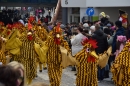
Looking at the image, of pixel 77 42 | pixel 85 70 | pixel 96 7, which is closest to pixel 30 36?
pixel 77 42

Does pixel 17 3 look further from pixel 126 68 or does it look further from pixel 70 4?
pixel 126 68

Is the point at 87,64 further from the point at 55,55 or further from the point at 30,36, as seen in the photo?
the point at 30,36

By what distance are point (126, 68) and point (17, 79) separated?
167 inches

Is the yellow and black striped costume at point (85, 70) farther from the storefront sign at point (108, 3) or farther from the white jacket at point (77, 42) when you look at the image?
the storefront sign at point (108, 3)

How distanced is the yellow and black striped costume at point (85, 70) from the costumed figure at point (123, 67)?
637 mm

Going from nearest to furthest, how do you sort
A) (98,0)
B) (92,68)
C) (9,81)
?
1. (9,81)
2. (92,68)
3. (98,0)

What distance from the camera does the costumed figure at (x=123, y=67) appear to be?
7633mm

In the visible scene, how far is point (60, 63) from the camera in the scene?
966cm

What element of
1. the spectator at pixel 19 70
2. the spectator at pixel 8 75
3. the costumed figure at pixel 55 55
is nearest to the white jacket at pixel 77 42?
the costumed figure at pixel 55 55

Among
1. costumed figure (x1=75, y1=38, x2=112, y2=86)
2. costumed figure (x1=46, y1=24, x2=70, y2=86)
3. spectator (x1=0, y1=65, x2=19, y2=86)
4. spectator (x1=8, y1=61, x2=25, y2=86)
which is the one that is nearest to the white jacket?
costumed figure (x1=46, y1=24, x2=70, y2=86)

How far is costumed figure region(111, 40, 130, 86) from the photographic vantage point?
7.63 metres

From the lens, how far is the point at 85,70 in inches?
325

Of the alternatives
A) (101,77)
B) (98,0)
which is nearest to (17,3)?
(98,0)

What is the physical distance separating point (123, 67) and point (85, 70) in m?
0.91
